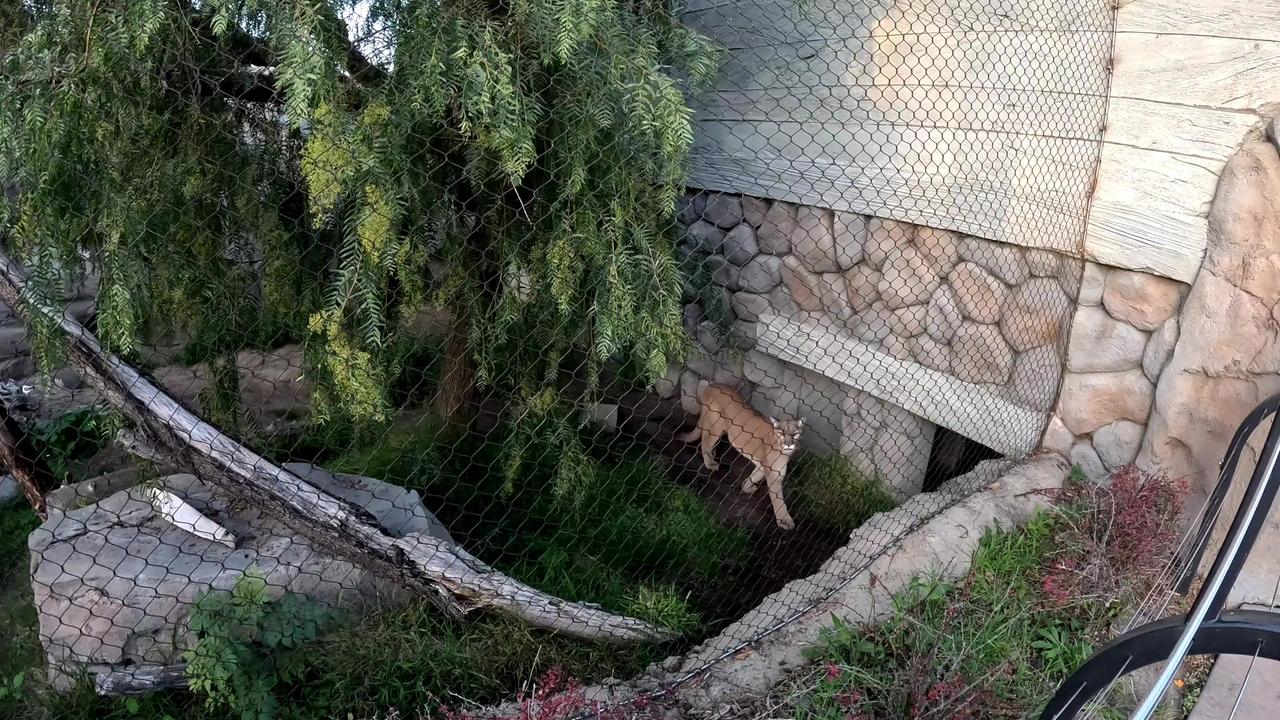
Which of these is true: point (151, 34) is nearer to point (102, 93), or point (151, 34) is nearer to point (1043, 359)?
point (102, 93)

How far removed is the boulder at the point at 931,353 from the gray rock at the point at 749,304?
786 millimetres

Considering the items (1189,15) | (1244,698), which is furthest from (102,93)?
(1244,698)

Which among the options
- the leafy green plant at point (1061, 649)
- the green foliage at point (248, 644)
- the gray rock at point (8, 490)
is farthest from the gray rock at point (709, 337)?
the gray rock at point (8, 490)

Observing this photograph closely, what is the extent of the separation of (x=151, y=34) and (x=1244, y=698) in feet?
12.1

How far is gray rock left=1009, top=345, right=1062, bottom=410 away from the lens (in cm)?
376

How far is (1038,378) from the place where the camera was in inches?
148

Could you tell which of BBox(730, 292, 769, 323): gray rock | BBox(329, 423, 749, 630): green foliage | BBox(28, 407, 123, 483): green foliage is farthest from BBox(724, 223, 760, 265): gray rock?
BBox(28, 407, 123, 483): green foliage

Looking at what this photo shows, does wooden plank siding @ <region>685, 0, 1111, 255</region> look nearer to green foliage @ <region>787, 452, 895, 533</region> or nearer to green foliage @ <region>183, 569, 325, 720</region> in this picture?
green foliage @ <region>787, 452, 895, 533</region>

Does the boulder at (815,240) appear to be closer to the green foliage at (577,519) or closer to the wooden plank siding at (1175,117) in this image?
the wooden plank siding at (1175,117)

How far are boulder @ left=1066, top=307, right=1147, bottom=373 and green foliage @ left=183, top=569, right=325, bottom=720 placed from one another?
3.19 metres

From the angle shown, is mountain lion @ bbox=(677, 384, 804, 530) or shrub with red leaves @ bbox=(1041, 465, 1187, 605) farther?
mountain lion @ bbox=(677, 384, 804, 530)

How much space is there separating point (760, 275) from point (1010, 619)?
220cm

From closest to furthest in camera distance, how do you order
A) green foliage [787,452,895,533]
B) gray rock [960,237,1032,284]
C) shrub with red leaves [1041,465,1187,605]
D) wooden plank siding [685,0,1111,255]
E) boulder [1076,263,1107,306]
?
shrub with red leaves [1041,465,1187,605]
wooden plank siding [685,0,1111,255]
boulder [1076,263,1107,306]
gray rock [960,237,1032,284]
green foliage [787,452,895,533]

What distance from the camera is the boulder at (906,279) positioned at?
3.92m
